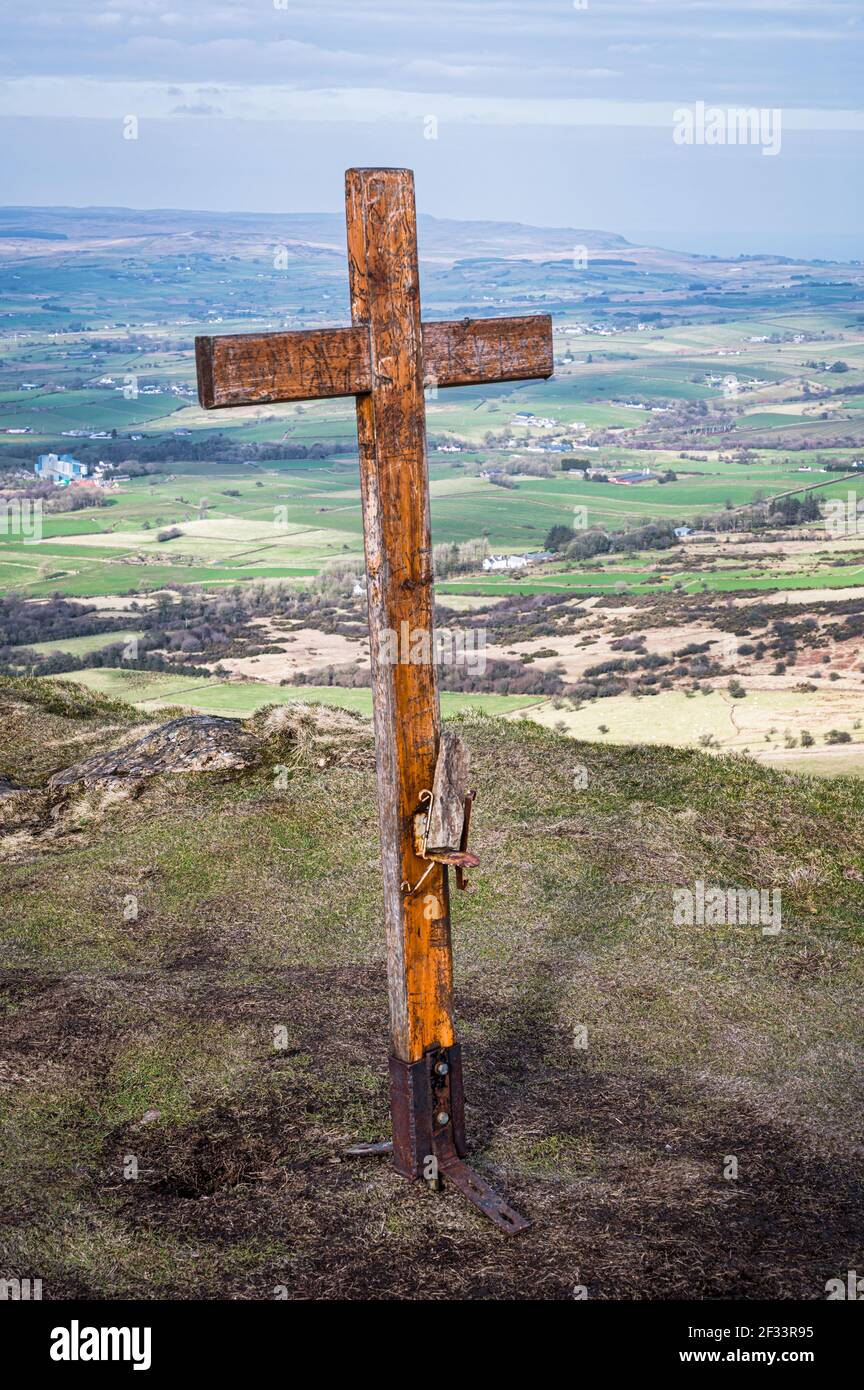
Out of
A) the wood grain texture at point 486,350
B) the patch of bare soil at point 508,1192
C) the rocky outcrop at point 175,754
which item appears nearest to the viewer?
the patch of bare soil at point 508,1192

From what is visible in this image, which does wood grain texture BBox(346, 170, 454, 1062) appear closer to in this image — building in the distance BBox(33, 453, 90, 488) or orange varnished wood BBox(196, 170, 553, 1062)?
orange varnished wood BBox(196, 170, 553, 1062)

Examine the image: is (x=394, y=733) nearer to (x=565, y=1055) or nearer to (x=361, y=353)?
(x=361, y=353)

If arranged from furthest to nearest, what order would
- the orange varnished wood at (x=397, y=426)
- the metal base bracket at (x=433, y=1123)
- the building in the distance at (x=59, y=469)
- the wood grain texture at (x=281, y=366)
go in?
1. the building in the distance at (x=59, y=469)
2. the metal base bracket at (x=433, y=1123)
3. the orange varnished wood at (x=397, y=426)
4. the wood grain texture at (x=281, y=366)

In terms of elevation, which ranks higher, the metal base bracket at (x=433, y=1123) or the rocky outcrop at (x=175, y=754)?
the rocky outcrop at (x=175, y=754)

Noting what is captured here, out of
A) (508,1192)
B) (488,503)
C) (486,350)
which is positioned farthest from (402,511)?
(488,503)

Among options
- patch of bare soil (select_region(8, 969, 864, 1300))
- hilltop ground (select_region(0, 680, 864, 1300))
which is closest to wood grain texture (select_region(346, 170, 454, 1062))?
patch of bare soil (select_region(8, 969, 864, 1300))

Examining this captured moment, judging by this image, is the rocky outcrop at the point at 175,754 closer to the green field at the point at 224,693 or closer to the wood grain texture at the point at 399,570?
the green field at the point at 224,693

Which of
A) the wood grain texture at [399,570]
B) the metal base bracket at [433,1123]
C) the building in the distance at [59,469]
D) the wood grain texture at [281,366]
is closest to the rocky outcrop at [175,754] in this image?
the metal base bracket at [433,1123]
